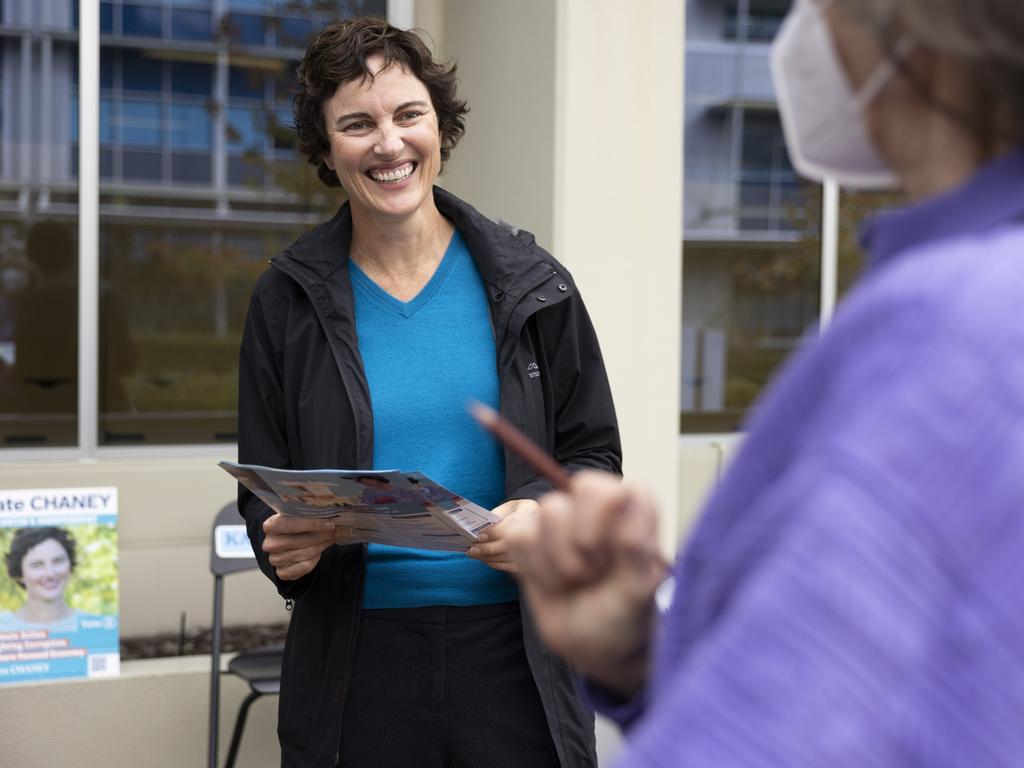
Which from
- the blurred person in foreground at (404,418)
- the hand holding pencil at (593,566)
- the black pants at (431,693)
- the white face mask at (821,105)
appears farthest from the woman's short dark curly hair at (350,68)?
the hand holding pencil at (593,566)

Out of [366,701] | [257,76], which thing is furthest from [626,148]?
[366,701]

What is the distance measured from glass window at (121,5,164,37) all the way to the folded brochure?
3209 mm

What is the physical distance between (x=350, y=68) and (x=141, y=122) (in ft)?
8.88

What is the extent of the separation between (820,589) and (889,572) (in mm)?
32

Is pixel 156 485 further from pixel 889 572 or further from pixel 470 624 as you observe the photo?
pixel 889 572

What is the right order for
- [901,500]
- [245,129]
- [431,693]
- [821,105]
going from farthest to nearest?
[245,129] < [431,693] < [821,105] < [901,500]

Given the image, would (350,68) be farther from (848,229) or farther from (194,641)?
(848,229)

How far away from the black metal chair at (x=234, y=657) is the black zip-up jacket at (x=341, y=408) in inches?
59.8

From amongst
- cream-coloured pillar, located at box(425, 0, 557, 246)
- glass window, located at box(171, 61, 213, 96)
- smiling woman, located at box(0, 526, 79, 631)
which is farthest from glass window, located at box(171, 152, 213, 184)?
smiling woman, located at box(0, 526, 79, 631)

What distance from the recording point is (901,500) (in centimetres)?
58

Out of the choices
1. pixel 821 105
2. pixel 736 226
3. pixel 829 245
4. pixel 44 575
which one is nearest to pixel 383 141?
pixel 821 105

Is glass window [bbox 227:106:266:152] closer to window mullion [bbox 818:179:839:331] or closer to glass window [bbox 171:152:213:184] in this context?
glass window [bbox 171:152:213:184]

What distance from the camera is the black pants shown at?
2096mm

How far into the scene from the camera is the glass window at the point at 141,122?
464 cm
